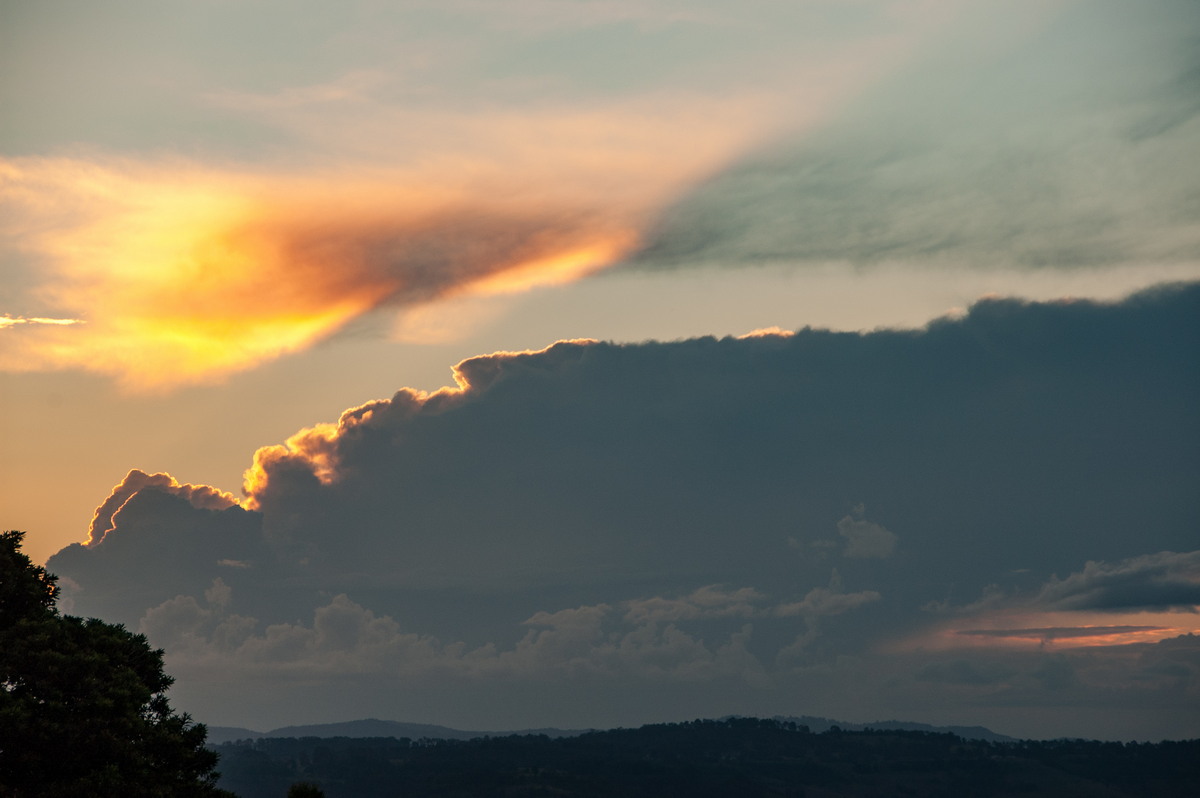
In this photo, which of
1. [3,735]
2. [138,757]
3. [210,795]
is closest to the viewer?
[3,735]

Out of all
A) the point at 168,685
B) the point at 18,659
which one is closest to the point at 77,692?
the point at 18,659

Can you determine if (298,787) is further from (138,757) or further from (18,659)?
(18,659)

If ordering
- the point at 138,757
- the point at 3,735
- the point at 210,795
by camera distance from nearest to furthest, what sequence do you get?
the point at 3,735 → the point at 138,757 → the point at 210,795

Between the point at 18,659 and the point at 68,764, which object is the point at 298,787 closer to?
the point at 68,764

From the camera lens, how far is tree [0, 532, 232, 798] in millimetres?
69938

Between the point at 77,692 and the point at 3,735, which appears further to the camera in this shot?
the point at 77,692

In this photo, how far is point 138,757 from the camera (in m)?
73.6

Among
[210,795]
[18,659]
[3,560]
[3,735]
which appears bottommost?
[210,795]

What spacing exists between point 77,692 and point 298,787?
50.5 ft

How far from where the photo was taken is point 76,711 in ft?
240

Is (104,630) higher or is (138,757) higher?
(104,630)

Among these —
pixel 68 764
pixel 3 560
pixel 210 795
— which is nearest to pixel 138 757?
pixel 68 764

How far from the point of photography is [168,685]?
84312 mm

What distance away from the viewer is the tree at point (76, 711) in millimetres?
69938
